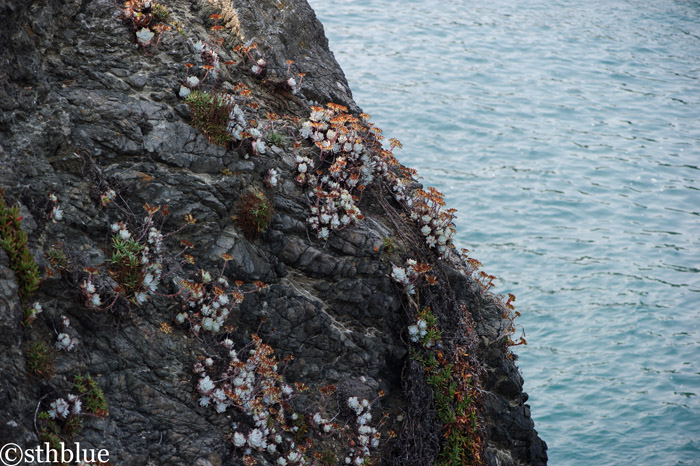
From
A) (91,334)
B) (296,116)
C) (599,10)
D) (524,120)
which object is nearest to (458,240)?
(524,120)

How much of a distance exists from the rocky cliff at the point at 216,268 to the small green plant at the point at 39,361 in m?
0.02

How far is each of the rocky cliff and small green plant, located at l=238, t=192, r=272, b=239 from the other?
0.9 inches

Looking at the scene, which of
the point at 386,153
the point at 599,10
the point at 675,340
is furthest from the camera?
the point at 599,10

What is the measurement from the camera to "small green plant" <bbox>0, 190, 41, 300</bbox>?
14.4ft

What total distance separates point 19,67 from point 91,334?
252cm

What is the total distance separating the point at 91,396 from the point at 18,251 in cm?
121

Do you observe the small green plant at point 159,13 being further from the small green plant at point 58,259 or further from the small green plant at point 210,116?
the small green plant at point 58,259

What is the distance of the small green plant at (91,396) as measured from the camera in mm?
4566

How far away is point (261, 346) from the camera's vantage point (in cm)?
571

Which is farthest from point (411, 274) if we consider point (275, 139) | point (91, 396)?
point (91, 396)

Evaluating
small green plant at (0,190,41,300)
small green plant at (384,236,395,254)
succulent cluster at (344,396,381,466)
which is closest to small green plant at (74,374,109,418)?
small green plant at (0,190,41,300)

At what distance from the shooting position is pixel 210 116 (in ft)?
20.4

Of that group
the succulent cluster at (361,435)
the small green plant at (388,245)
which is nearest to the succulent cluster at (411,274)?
the small green plant at (388,245)

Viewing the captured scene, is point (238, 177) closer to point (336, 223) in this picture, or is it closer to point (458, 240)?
point (336, 223)
